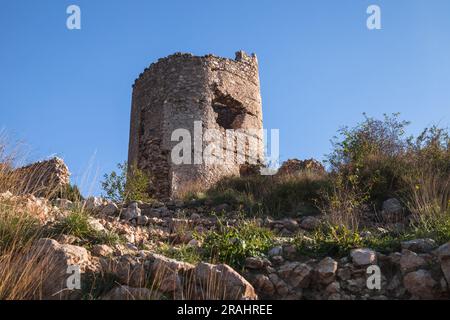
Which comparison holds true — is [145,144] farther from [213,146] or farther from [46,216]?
[46,216]

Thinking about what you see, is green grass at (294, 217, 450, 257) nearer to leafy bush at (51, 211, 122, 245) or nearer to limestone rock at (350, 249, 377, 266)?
limestone rock at (350, 249, 377, 266)

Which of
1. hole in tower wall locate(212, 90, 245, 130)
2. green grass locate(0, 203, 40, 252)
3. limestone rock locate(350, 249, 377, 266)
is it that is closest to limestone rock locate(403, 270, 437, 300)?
limestone rock locate(350, 249, 377, 266)

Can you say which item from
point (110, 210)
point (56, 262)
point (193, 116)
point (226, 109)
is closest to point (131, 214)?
point (110, 210)

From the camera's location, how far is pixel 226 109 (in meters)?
12.9

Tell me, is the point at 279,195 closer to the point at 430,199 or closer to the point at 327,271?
the point at 430,199

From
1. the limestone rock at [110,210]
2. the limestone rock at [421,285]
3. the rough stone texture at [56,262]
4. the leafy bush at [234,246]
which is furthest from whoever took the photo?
the limestone rock at [110,210]

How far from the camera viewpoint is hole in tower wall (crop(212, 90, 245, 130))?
12719 mm

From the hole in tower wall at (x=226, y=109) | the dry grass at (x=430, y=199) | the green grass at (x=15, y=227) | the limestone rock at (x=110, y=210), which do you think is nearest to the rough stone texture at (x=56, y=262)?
the green grass at (x=15, y=227)

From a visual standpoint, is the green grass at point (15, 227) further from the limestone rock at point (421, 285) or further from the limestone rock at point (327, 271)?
the limestone rock at point (421, 285)

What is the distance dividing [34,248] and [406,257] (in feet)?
10.3

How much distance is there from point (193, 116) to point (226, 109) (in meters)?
1.19

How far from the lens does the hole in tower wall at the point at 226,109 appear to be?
1272 centimetres

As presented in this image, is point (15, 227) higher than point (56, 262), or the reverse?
point (15, 227)

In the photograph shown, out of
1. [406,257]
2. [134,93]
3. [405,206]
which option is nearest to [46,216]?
[406,257]
